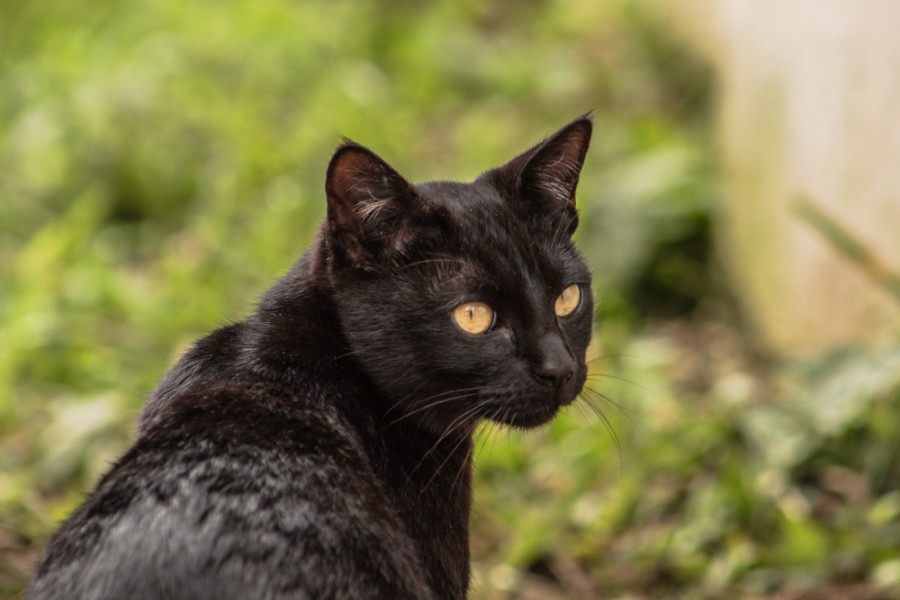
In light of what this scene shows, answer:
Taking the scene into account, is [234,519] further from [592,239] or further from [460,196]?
[592,239]

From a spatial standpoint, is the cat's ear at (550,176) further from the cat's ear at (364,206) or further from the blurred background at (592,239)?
the blurred background at (592,239)

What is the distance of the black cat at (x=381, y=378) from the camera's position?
1798 mm

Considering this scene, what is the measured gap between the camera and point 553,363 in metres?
2.24

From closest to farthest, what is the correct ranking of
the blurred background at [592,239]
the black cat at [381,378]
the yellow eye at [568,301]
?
the black cat at [381,378] < the yellow eye at [568,301] < the blurred background at [592,239]

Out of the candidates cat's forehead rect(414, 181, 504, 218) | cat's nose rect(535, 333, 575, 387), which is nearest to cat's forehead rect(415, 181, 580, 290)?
cat's forehead rect(414, 181, 504, 218)

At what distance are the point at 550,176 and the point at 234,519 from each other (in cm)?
115

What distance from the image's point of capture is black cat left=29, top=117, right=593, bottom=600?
70.8 inches

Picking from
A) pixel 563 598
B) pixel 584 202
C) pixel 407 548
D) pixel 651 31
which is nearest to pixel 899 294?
pixel 563 598

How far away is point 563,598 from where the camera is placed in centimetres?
346

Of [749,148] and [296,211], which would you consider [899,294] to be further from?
[296,211]

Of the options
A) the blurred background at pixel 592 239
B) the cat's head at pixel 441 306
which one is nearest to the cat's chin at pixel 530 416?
the cat's head at pixel 441 306

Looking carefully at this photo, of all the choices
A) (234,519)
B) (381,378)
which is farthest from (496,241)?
(234,519)

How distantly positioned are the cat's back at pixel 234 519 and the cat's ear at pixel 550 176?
769 millimetres

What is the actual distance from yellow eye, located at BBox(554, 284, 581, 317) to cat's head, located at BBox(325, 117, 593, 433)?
0.06 m
